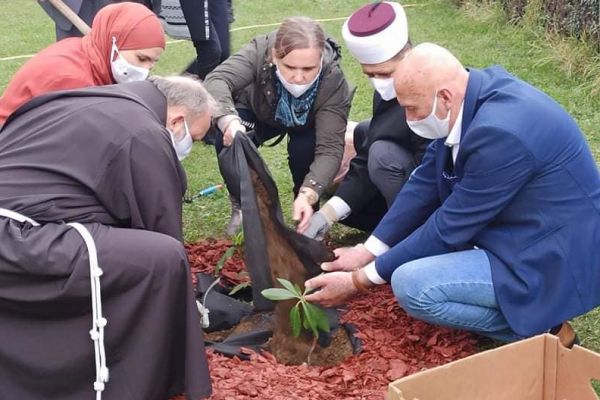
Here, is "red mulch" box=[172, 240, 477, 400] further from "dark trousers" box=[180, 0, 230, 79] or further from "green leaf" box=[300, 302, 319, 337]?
"dark trousers" box=[180, 0, 230, 79]

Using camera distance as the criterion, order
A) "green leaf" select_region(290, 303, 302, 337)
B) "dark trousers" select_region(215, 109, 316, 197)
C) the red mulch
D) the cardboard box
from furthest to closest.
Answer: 1. "dark trousers" select_region(215, 109, 316, 197)
2. "green leaf" select_region(290, 303, 302, 337)
3. the red mulch
4. the cardboard box

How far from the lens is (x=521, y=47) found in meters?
9.12

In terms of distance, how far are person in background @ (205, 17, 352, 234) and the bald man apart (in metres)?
1.06

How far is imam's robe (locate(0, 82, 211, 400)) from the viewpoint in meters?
3.18

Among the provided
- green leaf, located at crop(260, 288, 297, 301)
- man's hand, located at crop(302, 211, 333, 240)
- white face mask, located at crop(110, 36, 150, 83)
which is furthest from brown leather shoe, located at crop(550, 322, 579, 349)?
white face mask, located at crop(110, 36, 150, 83)

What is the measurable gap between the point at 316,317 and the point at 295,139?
1568mm

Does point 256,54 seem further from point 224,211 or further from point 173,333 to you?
point 173,333

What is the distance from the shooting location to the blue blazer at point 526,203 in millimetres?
3357

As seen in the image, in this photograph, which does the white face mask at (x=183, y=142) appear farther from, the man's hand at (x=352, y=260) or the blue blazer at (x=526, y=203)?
the blue blazer at (x=526, y=203)

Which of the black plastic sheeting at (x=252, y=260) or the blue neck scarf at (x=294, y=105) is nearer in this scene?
the black plastic sheeting at (x=252, y=260)

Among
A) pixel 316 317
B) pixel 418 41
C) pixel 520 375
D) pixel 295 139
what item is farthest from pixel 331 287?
pixel 418 41

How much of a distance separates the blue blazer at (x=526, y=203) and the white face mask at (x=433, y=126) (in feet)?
0.36

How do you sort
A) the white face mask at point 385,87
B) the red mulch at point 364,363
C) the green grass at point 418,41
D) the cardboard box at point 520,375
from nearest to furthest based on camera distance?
the cardboard box at point 520,375
the red mulch at point 364,363
the white face mask at point 385,87
the green grass at point 418,41

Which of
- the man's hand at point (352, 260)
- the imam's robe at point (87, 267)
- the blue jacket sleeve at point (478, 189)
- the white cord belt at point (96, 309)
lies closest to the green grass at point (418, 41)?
the blue jacket sleeve at point (478, 189)
